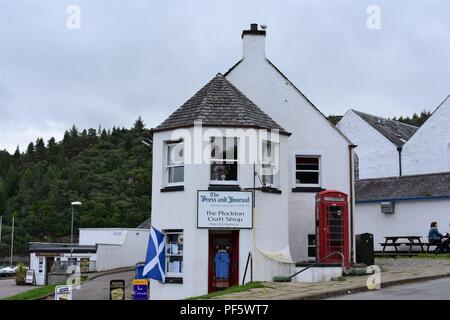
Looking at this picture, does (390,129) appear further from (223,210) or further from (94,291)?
(223,210)

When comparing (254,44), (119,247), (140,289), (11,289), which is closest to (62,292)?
(140,289)

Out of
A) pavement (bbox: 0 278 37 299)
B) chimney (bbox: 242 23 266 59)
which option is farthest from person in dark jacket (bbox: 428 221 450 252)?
pavement (bbox: 0 278 37 299)

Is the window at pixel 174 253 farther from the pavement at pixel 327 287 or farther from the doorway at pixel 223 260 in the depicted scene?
the pavement at pixel 327 287

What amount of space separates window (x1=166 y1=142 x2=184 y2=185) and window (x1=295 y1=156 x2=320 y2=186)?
532 cm

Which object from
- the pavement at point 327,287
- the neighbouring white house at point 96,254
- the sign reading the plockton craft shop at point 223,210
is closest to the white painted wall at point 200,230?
the sign reading the plockton craft shop at point 223,210

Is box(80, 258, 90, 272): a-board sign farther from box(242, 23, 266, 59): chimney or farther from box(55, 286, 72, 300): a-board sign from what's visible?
box(55, 286, 72, 300): a-board sign

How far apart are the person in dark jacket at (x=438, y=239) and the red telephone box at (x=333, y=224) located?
298 inches

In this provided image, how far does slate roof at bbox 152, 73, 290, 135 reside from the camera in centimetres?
2078

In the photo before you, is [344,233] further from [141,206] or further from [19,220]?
[19,220]

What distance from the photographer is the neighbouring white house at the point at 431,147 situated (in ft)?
126

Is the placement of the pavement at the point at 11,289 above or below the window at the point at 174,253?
below

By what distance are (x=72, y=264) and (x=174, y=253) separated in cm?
2842
